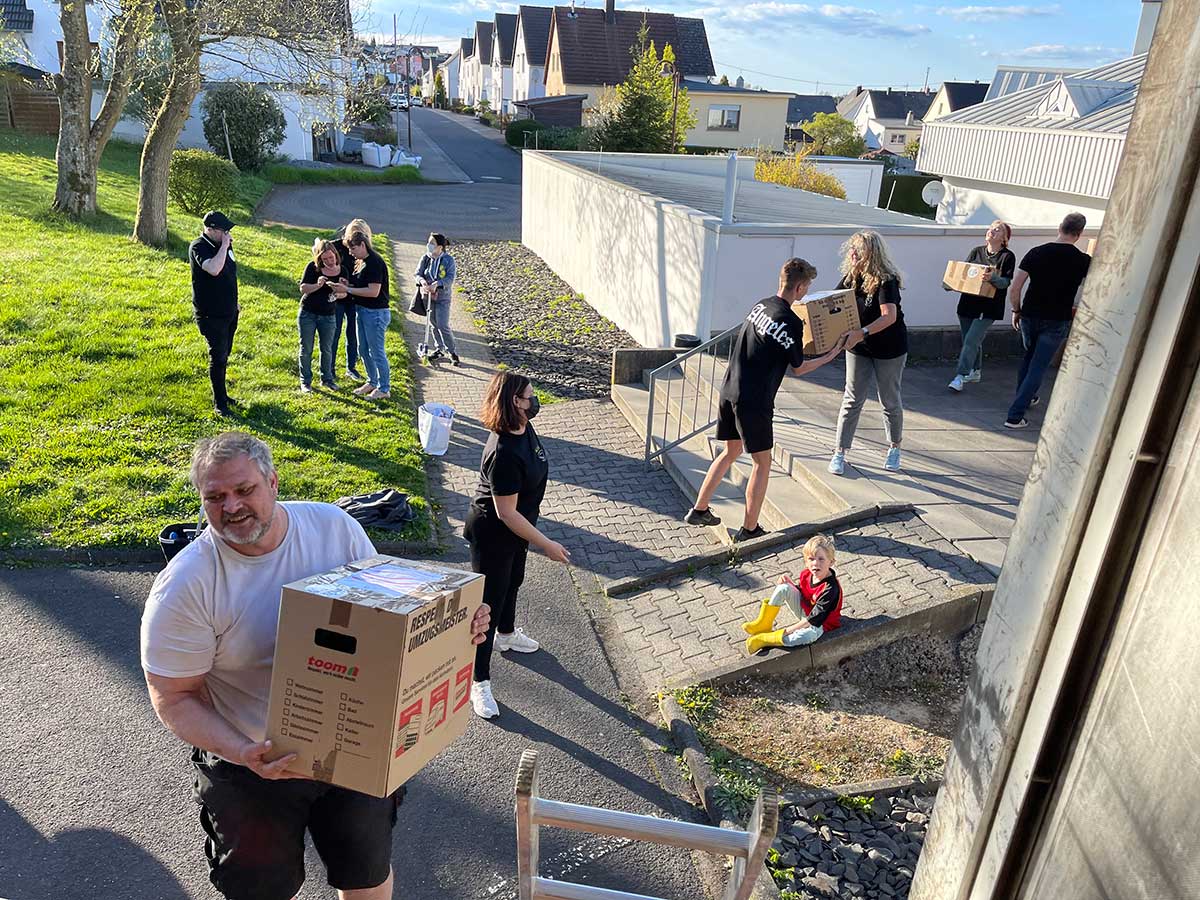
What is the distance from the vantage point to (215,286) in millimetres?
7488

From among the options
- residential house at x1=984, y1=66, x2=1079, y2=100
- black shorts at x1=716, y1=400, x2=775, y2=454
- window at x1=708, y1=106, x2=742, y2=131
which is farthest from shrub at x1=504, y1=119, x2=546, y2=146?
black shorts at x1=716, y1=400, x2=775, y2=454

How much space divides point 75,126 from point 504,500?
15760 millimetres

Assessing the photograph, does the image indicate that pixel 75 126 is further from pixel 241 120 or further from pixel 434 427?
pixel 241 120

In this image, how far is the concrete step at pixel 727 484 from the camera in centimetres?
650

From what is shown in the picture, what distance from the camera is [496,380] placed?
4176 mm

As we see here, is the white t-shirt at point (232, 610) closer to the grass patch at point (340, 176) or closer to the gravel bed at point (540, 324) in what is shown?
the gravel bed at point (540, 324)

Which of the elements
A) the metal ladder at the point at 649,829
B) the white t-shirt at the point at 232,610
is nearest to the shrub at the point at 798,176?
the white t-shirt at the point at 232,610

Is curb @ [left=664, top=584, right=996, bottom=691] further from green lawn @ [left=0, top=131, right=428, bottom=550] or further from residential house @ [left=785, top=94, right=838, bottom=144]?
residential house @ [left=785, top=94, right=838, bottom=144]

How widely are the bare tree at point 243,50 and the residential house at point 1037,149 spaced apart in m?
11.8

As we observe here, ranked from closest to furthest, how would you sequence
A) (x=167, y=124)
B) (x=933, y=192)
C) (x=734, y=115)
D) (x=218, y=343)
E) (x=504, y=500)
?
(x=504, y=500), (x=218, y=343), (x=167, y=124), (x=933, y=192), (x=734, y=115)

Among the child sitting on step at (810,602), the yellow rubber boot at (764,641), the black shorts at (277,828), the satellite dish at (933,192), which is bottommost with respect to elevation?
the yellow rubber boot at (764,641)

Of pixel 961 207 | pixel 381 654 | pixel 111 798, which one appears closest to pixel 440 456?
pixel 111 798

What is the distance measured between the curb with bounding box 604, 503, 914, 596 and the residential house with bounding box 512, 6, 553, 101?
2503 inches

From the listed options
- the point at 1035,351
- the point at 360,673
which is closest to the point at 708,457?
the point at 1035,351
